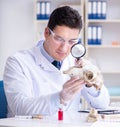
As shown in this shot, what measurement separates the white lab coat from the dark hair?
227 mm

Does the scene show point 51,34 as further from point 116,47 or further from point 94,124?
point 116,47

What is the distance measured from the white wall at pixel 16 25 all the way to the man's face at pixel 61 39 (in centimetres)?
268

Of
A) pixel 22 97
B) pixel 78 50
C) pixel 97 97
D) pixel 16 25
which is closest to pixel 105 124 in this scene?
pixel 78 50

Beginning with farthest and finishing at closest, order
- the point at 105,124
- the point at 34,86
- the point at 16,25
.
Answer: the point at 16,25, the point at 34,86, the point at 105,124

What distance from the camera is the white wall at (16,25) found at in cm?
459

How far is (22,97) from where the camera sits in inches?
66.0

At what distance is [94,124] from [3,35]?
11.2ft

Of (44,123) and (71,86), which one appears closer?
(44,123)

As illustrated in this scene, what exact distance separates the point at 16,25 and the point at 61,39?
2855 millimetres

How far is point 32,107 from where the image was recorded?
5.36 feet

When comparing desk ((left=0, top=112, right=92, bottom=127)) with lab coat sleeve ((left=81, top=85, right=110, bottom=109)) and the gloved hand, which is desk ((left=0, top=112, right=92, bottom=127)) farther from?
lab coat sleeve ((left=81, top=85, right=110, bottom=109))

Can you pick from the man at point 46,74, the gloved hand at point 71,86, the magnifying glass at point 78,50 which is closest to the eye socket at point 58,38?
the man at point 46,74

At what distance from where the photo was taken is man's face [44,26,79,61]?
71.9 inches

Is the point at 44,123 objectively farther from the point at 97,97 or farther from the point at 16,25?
the point at 16,25
